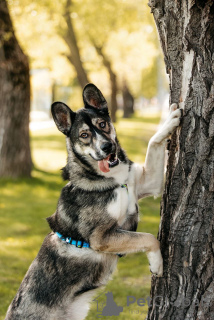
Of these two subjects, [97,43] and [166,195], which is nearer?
[166,195]

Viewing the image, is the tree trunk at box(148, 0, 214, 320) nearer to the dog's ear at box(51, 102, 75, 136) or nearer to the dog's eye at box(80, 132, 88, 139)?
the dog's eye at box(80, 132, 88, 139)

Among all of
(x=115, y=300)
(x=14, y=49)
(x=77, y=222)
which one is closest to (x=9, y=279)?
(x=115, y=300)

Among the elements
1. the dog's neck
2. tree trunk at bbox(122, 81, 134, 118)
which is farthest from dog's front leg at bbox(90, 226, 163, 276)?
tree trunk at bbox(122, 81, 134, 118)

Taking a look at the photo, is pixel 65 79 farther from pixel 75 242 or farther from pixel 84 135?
pixel 75 242

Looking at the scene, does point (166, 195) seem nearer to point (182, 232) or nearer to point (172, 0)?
point (182, 232)

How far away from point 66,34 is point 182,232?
721 inches

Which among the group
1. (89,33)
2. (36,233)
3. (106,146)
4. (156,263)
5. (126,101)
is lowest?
(36,233)

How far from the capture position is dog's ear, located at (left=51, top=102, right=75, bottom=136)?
372 cm

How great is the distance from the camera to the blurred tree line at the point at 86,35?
50.5 feet

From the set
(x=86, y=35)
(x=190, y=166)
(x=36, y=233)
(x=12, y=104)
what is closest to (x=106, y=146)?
(x=190, y=166)

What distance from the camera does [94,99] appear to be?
3.91 metres

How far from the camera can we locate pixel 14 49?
11.0 meters

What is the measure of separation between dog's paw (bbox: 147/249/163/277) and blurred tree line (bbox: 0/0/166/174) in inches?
341

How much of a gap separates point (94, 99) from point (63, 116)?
340mm
